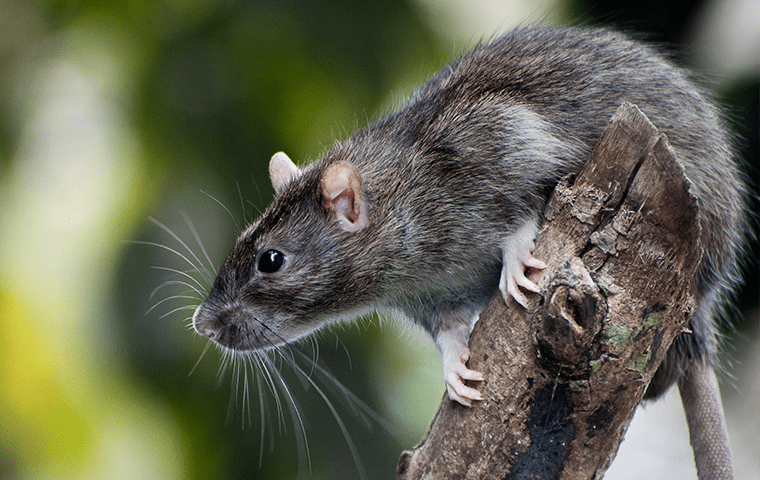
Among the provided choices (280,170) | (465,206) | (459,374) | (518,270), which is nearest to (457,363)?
(459,374)

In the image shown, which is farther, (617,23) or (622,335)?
(617,23)

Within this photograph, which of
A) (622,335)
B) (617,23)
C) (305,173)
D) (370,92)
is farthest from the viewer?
(370,92)

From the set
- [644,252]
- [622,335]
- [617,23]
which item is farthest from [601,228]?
[617,23]

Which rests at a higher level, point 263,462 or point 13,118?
point 13,118

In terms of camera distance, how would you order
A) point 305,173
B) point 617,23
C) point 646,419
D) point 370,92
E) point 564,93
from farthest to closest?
point 370,92 → point 617,23 → point 646,419 → point 305,173 → point 564,93

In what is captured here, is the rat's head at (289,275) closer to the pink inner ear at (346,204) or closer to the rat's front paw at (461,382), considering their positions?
the pink inner ear at (346,204)

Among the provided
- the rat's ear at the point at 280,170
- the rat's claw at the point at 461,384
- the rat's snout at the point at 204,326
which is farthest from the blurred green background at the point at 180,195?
the rat's claw at the point at 461,384

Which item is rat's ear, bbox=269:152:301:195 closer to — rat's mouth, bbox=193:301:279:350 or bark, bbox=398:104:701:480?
rat's mouth, bbox=193:301:279:350

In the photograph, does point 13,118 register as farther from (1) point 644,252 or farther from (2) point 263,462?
(1) point 644,252
